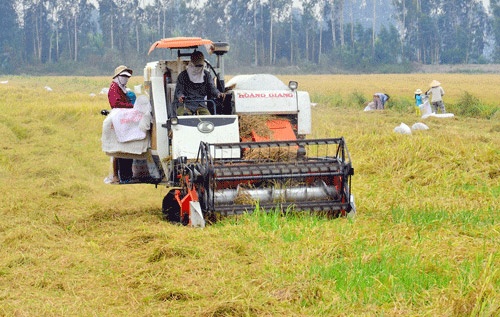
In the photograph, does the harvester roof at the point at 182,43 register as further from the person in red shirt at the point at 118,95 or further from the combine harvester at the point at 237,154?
the person in red shirt at the point at 118,95

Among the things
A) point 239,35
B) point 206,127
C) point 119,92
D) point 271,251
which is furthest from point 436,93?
point 239,35

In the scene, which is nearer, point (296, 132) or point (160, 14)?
point (296, 132)

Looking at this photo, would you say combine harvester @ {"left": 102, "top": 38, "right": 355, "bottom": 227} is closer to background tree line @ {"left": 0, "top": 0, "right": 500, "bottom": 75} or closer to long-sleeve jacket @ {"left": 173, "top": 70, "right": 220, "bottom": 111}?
long-sleeve jacket @ {"left": 173, "top": 70, "right": 220, "bottom": 111}

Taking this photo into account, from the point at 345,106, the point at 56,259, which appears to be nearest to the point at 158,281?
the point at 56,259

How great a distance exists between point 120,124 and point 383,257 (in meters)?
4.46

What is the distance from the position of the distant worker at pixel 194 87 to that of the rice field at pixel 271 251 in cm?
137

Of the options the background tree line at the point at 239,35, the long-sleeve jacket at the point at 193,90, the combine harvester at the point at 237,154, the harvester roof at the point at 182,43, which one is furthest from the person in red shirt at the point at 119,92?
the background tree line at the point at 239,35

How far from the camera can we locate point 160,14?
94.1m

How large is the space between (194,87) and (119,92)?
3.88ft

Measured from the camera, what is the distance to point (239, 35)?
90.1 m

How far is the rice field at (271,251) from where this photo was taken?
5605mm

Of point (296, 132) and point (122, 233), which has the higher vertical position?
point (296, 132)

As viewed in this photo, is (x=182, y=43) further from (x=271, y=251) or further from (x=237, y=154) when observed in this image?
(x=271, y=251)

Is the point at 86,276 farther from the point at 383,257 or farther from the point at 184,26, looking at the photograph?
the point at 184,26
